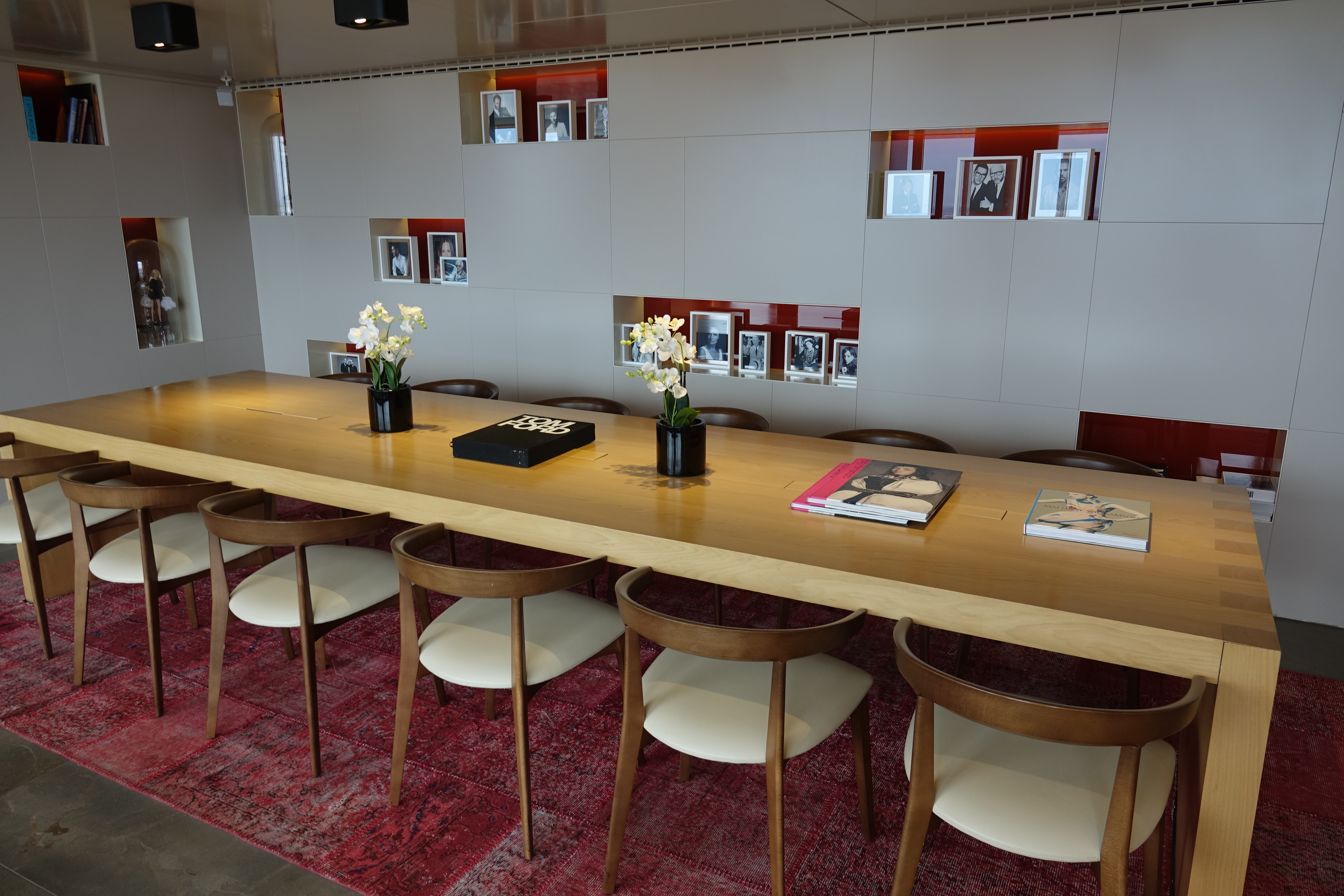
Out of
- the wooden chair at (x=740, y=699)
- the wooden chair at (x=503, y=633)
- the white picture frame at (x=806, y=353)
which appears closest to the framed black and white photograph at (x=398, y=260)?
the white picture frame at (x=806, y=353)

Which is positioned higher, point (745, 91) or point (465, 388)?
point (745, 91)

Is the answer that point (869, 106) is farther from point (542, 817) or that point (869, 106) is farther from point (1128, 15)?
point (542, 817)

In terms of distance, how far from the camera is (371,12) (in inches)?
138

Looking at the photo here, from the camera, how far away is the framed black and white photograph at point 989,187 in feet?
13.6

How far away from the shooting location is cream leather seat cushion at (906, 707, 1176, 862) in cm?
181

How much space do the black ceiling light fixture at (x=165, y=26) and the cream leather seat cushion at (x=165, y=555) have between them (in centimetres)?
225

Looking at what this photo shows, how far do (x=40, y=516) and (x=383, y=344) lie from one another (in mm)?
1564

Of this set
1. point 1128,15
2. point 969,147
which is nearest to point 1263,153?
point 1128,15

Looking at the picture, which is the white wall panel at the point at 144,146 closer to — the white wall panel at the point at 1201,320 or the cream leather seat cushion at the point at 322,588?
the cream leather seat cushion at the point at 322,588

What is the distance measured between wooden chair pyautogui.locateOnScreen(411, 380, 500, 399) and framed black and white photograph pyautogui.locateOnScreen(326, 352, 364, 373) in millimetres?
1530

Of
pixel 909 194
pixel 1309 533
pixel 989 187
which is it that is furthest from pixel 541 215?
pixel 1309 533

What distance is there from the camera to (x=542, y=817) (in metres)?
2.57

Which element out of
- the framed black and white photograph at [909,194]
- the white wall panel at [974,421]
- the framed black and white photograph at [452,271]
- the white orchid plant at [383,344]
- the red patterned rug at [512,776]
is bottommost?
the red patterned rug at [512,776]

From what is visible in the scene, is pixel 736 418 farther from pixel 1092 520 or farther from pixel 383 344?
pixel 1092 520
